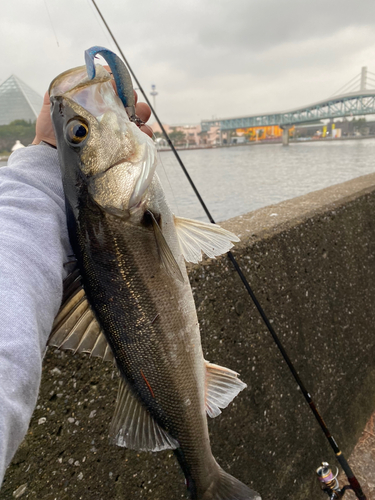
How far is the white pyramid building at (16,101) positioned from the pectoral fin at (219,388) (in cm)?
182

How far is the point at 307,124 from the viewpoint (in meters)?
55.0

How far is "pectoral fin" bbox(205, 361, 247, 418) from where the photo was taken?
1.39 metres

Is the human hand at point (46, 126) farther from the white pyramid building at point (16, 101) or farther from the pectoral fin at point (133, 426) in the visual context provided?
the pectoral fin at point (133, 426)

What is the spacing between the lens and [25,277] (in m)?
0.98

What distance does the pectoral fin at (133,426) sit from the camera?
123 cm

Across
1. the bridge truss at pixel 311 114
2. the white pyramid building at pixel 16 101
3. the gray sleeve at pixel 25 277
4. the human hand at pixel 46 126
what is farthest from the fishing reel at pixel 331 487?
the bridge truss at pixel 311 114

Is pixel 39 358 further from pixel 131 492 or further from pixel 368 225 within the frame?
pixel 368 225

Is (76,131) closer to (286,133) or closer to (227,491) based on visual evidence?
(227,491)

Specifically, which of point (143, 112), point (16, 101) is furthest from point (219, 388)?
point (16, 101)

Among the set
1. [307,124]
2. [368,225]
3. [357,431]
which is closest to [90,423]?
[357,431]

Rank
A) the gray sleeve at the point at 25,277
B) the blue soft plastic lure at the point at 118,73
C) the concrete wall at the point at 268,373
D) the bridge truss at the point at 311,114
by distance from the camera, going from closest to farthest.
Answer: the gray sleeve at the point at 25,277 → the blue soft plastic lure at the point at 118,73 → the concrete wall at the point at 268,373 → the bridge truss at the point at 311,114

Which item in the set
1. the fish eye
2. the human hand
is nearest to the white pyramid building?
the human hand

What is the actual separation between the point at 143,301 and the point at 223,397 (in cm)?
57

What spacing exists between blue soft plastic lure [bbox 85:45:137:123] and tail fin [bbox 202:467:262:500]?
1537mm
